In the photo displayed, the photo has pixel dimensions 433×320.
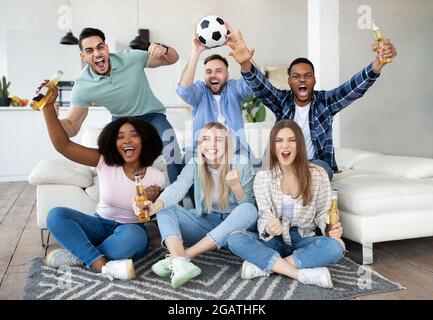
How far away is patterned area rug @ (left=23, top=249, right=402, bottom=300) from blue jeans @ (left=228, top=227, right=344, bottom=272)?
0.27 feet

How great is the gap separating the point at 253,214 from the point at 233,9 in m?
5.91

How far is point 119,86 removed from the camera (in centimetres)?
245

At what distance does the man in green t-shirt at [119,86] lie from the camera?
2.37 meters

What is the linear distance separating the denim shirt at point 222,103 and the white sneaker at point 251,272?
0.80m

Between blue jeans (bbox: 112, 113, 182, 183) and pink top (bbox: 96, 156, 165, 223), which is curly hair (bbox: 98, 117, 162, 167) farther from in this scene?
blue jeans (bbox: 112, 113, 182, 183)

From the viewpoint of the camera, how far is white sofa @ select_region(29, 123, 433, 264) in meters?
2.07

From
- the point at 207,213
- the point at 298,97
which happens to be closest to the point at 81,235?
the point at 207,213

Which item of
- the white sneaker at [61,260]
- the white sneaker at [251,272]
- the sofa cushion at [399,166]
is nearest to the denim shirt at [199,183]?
the white sneaker at [251,272]

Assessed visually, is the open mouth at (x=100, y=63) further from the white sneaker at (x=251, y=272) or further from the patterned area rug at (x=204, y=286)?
the white sneaker at (x=251, y=272)

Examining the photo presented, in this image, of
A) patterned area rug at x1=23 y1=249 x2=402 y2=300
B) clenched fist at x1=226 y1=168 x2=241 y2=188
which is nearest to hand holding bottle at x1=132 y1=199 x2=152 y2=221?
patterned area rug at x1=23 y1=249 x2=402 y2=300

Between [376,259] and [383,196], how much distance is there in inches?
13.2

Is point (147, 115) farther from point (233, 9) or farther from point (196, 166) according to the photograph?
point (233, 9)

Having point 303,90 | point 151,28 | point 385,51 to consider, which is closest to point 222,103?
point 303,90

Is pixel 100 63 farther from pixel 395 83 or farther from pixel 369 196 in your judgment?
pixel 395 83
